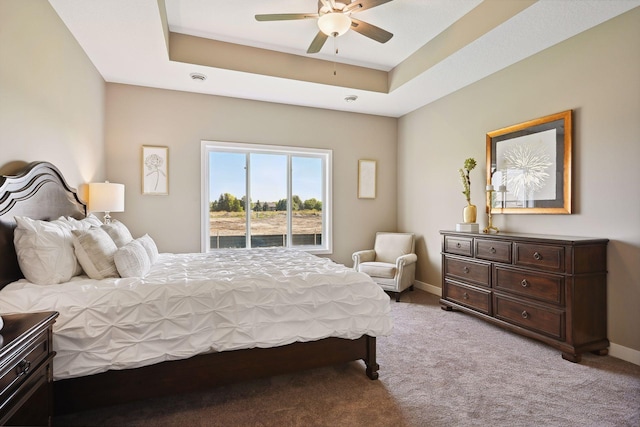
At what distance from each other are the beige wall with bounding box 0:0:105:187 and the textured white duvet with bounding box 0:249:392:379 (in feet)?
3.42

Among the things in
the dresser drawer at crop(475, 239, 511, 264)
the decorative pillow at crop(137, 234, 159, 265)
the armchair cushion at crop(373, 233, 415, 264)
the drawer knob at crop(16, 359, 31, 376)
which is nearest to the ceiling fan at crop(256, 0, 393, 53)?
the decorative pillow at crop(137, 234, 159, 265)

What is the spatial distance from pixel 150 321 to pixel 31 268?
2.60 ft

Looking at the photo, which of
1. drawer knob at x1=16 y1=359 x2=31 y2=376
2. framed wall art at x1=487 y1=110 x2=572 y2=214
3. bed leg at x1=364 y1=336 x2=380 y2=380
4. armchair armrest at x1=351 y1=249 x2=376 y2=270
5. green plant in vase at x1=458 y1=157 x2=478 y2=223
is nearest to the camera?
drawer knob at x1=16 y1=359 x2=31 y2=376

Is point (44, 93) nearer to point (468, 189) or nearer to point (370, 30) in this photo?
point (370, 30)

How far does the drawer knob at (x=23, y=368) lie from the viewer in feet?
4.09

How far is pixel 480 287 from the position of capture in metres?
3.40

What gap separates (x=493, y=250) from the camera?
3.25 m

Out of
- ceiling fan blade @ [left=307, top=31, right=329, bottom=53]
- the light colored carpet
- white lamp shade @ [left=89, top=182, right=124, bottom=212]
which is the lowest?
the light colored carpet

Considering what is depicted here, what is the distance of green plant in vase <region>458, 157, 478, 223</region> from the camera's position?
3.69m

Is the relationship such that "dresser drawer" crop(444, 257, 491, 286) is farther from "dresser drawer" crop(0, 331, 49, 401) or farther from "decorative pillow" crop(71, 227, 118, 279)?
"dresser drawer" crop(0, 331, 49, 401)

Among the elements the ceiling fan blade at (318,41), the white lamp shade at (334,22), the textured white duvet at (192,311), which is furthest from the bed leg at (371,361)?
the ceiling fan blade at (318,41)

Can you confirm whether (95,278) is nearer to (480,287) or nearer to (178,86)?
(178,86)

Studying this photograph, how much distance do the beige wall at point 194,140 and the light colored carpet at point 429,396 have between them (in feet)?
8.38

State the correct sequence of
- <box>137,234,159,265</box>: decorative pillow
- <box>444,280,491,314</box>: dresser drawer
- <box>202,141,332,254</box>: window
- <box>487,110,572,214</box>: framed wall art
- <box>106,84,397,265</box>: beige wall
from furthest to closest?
<box>202,141,332,254</box>: window < <box>106,84,397,265</box>: beige wall < <box>444,280,491,314</box>: dresser drawer < <box>487,110,572,214</box>: framed wall art < <box>137,234,159,265</box>: decorative pillow
